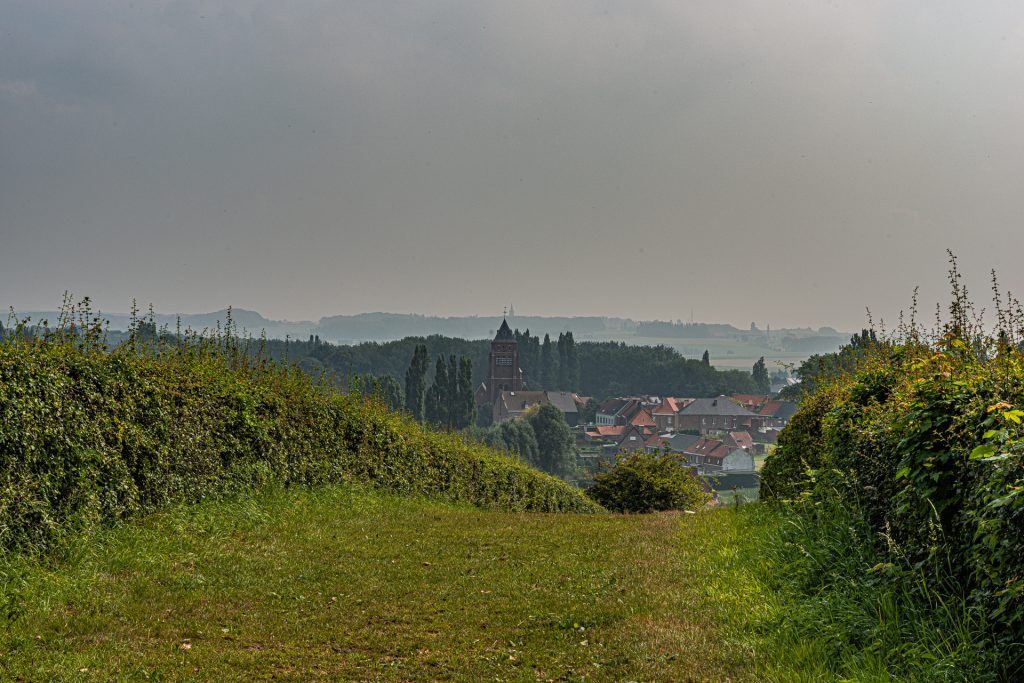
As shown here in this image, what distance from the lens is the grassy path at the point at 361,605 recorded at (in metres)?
5.15

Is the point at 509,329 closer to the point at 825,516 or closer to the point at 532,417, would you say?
the point at 532,417

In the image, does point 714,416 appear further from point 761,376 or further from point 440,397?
point 440,397

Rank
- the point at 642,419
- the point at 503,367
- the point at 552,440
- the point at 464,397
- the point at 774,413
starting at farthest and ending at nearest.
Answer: the point at 503,367 → the point at 774,413 → the point at 642,419 → the point at 464,397 → the point at 552,440

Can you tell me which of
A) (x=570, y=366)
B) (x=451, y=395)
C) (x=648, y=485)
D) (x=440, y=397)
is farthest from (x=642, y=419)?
(x=648, y=485)

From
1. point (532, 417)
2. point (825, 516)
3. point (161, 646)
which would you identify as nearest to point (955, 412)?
point (825, 516)

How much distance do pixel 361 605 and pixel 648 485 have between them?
1481 cm

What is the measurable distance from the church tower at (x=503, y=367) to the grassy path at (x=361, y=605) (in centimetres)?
13753

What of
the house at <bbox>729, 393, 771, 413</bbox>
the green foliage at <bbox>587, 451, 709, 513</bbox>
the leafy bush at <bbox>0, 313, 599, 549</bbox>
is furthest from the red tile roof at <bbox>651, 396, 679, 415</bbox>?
the leafy bush at <bbox>0, 313, 599, 549</bbox>

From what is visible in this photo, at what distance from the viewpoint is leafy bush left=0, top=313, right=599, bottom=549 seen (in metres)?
6.88

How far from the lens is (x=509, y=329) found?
150 m

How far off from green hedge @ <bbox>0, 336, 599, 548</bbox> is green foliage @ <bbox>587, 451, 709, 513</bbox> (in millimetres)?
5541

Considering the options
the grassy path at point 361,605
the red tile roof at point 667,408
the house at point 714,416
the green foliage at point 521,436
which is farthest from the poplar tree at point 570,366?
the grassy path at point 361,605

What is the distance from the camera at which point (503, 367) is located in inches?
5817

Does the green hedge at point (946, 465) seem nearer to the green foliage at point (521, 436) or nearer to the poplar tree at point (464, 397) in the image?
the green foliage at point (521, 436)
